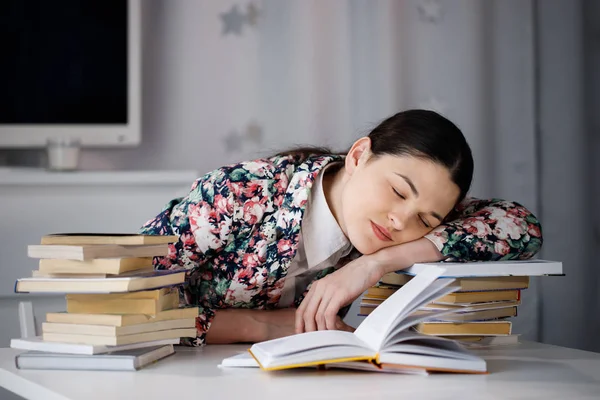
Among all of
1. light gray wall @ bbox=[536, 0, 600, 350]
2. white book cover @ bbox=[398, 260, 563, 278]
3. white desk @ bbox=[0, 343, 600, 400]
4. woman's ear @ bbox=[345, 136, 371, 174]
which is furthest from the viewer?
light gray wall @ bbox=[536, 0, 600, 350]

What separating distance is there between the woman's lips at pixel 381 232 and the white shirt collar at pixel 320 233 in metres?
0.11

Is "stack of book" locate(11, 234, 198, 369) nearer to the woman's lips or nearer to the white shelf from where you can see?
the woman's lips

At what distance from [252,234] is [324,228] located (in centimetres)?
13

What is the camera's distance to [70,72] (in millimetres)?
2602

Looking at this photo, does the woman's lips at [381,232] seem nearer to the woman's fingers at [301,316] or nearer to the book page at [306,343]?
the woman's fingers at [301,316]

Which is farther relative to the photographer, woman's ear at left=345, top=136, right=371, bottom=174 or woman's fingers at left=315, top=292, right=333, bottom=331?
woman's ear at left=345, top=136, right=371, bottom=174

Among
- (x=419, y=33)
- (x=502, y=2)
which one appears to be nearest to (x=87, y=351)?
(x=419, y=33)

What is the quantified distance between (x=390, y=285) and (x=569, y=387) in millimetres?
522

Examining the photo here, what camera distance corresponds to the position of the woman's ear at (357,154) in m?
1.51

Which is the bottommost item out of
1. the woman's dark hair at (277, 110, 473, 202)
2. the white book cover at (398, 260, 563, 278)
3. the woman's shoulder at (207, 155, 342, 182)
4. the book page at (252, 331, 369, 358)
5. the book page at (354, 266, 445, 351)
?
the book page at (252, 331, 369, 358)

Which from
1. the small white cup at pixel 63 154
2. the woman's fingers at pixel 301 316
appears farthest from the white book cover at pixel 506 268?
the small white cup at pixel 63 154

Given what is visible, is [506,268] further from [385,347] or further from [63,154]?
[63,154]

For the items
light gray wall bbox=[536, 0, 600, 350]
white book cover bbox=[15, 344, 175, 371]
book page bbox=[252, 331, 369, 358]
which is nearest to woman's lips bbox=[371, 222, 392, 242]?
book page bbox=[252, 331, 369, 358]

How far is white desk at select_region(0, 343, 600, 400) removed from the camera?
96 cm
